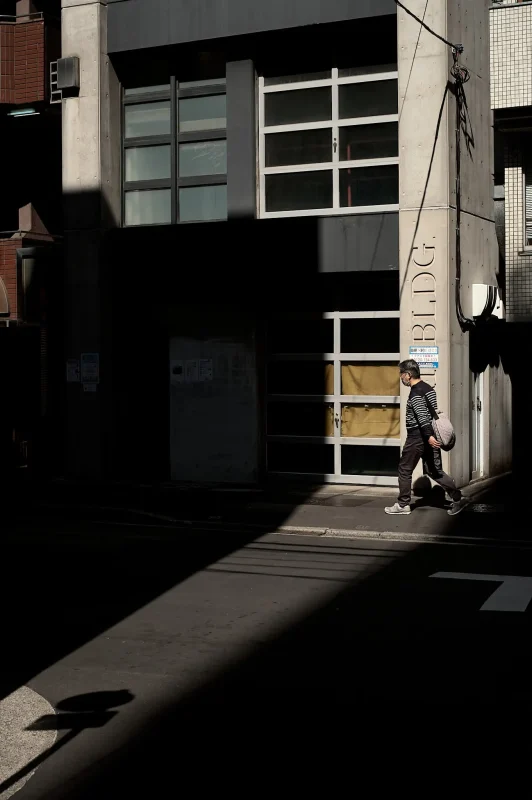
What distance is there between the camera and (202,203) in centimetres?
1872

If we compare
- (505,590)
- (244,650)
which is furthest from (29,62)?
(244,650)

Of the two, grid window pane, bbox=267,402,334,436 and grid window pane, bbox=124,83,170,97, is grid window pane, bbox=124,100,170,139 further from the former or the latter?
grid window pane, bbox=267,402,334,436

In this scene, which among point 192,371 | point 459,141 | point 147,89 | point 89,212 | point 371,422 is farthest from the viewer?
point 147,89

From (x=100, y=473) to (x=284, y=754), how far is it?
13374 millimetres

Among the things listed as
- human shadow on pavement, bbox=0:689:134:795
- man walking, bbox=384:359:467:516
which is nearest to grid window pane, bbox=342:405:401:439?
man walking, bbox=384:359:467:516

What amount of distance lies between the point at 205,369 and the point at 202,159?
3.30 m

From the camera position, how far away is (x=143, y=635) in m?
8.65

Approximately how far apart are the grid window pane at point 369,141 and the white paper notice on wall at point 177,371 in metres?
4.11

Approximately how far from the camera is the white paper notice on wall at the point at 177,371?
1895 centimetres

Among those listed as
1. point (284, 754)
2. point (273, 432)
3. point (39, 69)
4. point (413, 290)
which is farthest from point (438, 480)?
point (39, 69)

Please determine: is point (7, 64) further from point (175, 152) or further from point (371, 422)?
point (371, 422)

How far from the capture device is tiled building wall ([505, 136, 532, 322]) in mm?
18453

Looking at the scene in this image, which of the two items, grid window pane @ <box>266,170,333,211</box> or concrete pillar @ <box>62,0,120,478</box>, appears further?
concrete pillar @ <box>62,0,120,478</box>

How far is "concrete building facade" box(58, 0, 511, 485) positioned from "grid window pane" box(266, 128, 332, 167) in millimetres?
34
